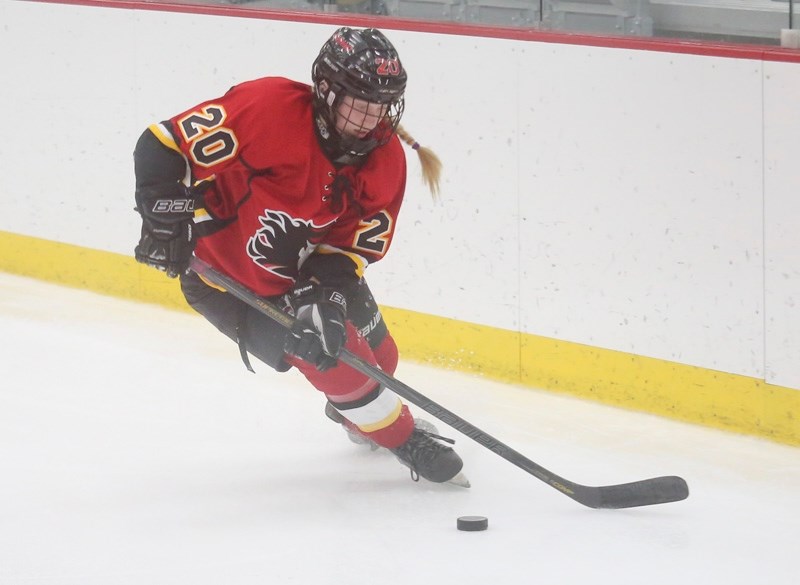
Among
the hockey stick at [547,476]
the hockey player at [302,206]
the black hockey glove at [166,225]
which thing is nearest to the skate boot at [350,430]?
the hockey player at [302,206]

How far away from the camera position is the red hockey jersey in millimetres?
2656

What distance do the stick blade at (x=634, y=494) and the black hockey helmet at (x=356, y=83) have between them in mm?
830

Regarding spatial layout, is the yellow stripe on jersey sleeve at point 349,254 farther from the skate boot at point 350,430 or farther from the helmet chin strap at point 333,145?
the skate boot at point 350,430

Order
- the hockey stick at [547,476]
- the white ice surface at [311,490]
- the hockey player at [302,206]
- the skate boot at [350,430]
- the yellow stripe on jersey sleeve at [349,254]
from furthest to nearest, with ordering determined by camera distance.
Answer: the skate boot at [350,430] → the yellow stripe on jersey sleeve at [349,254] → the hockey stick at [547,476] → the hockey player at [302,206] → the white ice surface at [311,490]

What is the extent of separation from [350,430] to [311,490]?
0.84 ft

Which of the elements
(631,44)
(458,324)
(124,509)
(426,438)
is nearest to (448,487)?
(426,438)

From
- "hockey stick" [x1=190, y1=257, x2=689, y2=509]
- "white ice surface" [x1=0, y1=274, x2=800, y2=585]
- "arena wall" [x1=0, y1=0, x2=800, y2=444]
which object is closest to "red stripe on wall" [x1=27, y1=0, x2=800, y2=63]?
"arena wall" [x1=0, y1=0, x2=800, y2=444]

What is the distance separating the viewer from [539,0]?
366 centimetres

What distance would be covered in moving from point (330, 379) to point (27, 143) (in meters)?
2.38

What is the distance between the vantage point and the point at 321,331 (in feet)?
8.98

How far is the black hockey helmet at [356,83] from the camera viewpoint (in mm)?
2535

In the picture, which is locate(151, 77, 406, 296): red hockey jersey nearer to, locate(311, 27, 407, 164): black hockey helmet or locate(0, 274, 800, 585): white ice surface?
locate(311, 27, 407, 164): black hockey helmet

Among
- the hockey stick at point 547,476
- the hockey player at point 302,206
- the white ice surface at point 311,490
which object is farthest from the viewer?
the hockey stick at point 547,476

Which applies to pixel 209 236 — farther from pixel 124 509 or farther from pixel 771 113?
pixel 771 113
